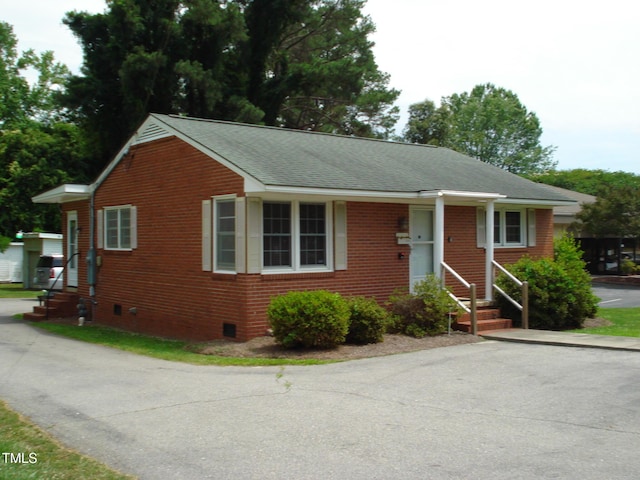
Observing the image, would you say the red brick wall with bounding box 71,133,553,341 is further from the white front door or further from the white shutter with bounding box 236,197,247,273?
the white front door

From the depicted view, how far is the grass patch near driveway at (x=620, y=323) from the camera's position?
14.6 meters

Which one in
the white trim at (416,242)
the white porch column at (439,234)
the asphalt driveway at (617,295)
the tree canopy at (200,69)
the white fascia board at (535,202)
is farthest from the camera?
the tree canopy at (200,69)

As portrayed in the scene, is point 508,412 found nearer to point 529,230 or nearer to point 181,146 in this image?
point 181,146

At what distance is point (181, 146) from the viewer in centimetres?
1525

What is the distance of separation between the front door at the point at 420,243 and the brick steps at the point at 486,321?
5.38 feet

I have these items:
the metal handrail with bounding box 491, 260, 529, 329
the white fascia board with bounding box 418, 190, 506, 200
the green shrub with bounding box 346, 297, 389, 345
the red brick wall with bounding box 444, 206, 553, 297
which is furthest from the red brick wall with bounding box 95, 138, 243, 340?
the metal handrail with bounding box 491, 260, 529, 329

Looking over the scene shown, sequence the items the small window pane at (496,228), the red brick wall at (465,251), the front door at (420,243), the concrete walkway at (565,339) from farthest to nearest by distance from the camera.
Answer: the small window pane at (496,228)
the red brick wall at (465,251)
the front door at (420,243)
the concrete walkway at (565,339)

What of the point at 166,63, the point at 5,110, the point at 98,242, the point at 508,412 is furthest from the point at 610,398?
the point at 5,110

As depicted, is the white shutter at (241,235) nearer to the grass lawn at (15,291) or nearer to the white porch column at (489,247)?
the white porch column at (489,247)

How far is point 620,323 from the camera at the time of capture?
1655 cm

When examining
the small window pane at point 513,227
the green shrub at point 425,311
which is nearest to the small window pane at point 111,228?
the green shrub at point 425,311

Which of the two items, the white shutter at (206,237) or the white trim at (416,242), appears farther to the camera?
the white trim at (416,242)

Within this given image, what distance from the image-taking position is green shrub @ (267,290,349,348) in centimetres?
1185

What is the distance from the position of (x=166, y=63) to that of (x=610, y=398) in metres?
23.6
